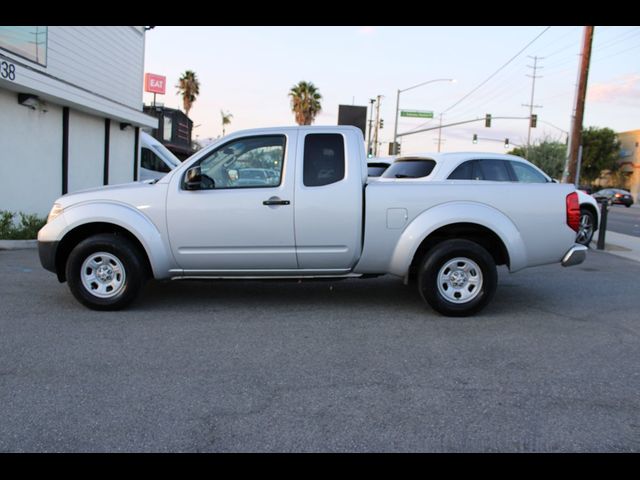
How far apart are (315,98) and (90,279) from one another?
50.0 m

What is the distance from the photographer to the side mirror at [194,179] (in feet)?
20.6

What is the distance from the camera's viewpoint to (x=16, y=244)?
1113cm

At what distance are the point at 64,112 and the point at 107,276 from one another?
30.9ft

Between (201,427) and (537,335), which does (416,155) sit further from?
(201,427)

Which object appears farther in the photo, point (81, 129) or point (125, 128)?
point (125, 128)

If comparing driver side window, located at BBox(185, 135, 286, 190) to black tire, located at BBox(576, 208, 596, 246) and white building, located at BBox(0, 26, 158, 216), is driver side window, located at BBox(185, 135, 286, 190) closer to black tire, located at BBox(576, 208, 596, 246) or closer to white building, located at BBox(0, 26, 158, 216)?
white building, located at BBox(0, 26, 158, 216)

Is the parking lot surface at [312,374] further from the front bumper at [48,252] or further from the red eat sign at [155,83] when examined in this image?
the red eat sign at [155,83]

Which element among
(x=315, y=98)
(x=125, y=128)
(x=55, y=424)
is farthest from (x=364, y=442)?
(x=315, y=98)

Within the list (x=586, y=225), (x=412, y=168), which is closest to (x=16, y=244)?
(x=412, y=168)

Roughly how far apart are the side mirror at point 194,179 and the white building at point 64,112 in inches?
257

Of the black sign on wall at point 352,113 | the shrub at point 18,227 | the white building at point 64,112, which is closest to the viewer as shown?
the shrub at point 18,227

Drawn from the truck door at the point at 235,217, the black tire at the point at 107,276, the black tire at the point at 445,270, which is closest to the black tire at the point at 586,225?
the black tire at the point at 445,270

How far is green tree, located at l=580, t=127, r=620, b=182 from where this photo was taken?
204 ft

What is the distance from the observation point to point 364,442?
343 cm
